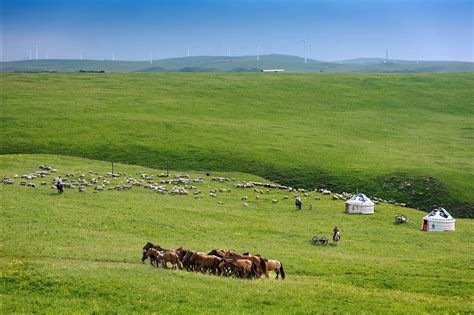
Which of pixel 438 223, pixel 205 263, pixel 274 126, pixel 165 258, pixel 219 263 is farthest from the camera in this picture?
pixel 274 126

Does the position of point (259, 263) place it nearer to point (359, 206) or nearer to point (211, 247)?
point (211, 247)

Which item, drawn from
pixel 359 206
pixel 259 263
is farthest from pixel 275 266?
pixel 359 206

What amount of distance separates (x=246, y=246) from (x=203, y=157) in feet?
135

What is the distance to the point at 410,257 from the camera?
4172cm

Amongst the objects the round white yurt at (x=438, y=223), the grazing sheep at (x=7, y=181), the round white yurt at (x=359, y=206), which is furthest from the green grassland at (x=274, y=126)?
the grazing sheep at (x=7, y=181)

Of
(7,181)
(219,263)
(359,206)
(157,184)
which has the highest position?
(219,263)

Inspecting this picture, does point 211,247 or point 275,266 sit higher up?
point 275,266

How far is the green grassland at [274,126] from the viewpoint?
76.8 metres

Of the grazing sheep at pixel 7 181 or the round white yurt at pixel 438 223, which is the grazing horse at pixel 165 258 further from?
the grazing sheep at pixel 7 181

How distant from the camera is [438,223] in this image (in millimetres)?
53406

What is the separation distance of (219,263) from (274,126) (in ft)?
244

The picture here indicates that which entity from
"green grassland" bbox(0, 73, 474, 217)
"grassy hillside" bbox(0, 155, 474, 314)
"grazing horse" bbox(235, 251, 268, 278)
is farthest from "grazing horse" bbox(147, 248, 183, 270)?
"green grassland" bbox(0, 73, 474, 217)

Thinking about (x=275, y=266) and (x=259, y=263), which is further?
(x=275, y=266)

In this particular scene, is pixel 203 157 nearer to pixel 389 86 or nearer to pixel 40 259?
pixel 40 259
